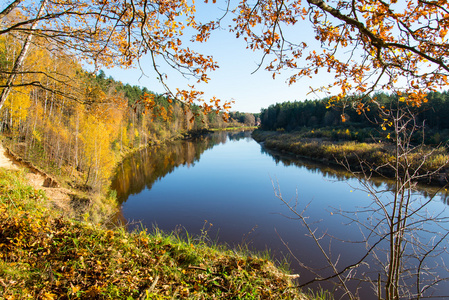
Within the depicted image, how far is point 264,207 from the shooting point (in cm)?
1309

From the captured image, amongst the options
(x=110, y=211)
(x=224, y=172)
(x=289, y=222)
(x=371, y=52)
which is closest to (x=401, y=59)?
(x=371, y=52)

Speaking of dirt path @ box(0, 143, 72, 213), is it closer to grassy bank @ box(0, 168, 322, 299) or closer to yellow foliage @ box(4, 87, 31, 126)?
yellow foliage @ box(4, 87, 31, 126)

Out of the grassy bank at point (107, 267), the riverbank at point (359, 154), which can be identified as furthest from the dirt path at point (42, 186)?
the riverbank at point (359, 154)

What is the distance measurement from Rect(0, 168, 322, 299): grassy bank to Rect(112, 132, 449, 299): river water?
1281 mm

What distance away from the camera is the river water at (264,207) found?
27.1 feet

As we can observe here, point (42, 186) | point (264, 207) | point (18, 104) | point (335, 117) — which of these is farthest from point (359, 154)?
point (18, 104)

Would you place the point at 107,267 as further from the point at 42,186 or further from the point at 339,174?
the point at 339,174

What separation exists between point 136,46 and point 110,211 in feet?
32.3

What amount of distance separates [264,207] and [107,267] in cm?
1147

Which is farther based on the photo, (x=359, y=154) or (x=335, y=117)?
(x=335, y=117)

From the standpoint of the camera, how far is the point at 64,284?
2064mm

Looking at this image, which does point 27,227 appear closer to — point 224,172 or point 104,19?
point 104,19

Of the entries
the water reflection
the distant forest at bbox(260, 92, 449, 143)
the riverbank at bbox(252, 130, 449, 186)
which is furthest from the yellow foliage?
the distant forest at bbox(260, 92, 449, 143)

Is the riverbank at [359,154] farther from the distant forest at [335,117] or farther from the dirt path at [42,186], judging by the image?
the dirt path at [42,186]
